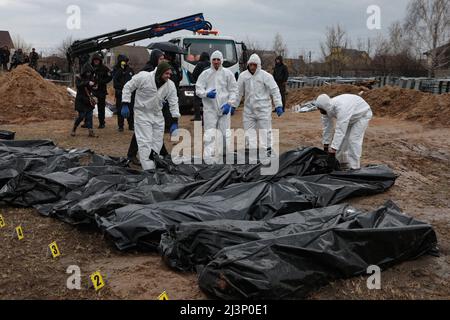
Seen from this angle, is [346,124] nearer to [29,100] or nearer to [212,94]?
[212,94]

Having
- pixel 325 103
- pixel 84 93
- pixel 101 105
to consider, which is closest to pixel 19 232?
pixel 325 103

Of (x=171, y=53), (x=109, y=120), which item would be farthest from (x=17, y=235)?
(x=109, y=120)

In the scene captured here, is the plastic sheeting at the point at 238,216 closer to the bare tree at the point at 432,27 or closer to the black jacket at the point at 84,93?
the black jacket at the point at 84,93

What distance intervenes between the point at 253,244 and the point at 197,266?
0.48 m

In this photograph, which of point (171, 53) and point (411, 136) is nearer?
point (171, 53)

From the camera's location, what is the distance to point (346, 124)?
5.51 meters

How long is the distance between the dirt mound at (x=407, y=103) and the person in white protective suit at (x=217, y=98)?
719 cm

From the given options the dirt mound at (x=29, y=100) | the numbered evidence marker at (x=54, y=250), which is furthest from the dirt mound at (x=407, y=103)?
the numbered evidence marker at (x=54, y=250)

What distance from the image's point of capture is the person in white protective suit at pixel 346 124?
18.0 ft

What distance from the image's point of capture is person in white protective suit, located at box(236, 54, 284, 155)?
673 cm

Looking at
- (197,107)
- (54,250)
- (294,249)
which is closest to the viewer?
(294,249)

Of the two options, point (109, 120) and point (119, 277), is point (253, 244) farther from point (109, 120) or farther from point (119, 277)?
point (109, 120)

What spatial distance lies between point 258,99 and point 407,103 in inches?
349
